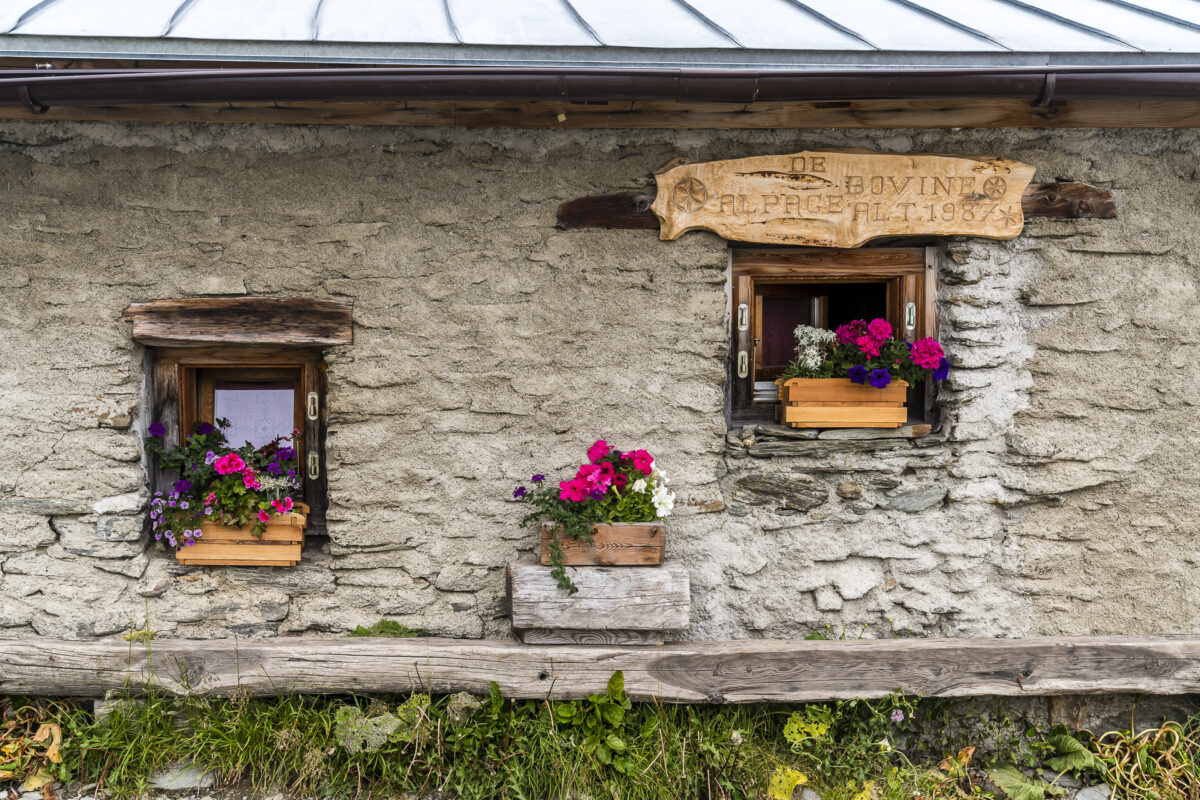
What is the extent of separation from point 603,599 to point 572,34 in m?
1.92

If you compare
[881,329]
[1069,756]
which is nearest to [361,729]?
[881,329]

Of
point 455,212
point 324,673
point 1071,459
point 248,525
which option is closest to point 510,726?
point 324,673

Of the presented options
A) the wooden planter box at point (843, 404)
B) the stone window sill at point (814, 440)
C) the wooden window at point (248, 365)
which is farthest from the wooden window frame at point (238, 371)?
the wooden planter box at point (843, 404)

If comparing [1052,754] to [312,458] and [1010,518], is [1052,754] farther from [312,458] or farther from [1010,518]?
[312,458]

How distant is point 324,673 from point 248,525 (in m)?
0.63

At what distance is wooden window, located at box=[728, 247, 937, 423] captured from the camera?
3043 mm

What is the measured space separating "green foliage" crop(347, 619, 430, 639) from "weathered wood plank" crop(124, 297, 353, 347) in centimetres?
109

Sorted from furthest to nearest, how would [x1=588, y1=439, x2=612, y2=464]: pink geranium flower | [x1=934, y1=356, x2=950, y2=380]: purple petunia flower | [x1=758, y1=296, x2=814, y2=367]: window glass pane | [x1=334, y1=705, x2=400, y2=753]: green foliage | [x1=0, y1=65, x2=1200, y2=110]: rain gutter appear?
[x1=758, y1=296, x2=814, y2=367]: window glass pane → [x1=934, y1=356, x2=950, y2=380]: purple petunia flower → [x1=588, y1=439, x2=612, y2=464]: pink geranium flower → [x1=334, y1=705, x2=400, y2=753]: green foliage → [x1=0, y1=65, x2=1200, y2=110]: rain gutter

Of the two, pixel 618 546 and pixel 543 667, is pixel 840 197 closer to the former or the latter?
pixel 618 546

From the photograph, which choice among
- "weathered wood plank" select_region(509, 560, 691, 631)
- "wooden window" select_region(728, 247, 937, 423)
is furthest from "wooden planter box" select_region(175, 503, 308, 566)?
"wooden window" select_region(728, 247, 937, 423)

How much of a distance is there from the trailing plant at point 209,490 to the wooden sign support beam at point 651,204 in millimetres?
1490

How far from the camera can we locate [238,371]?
3.12 meters

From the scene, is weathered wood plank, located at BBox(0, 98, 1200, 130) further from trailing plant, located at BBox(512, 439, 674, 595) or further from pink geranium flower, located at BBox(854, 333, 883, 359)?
trailing plant, located at BBox(512, 439, 674, 595)

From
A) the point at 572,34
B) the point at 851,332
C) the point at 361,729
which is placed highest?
the point at 572,34
